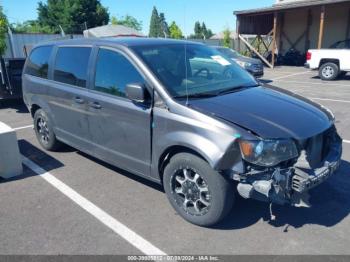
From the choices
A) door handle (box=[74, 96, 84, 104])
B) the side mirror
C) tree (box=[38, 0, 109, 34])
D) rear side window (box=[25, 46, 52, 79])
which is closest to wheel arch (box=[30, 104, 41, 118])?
rear side window (box=[25, 46, 52, 79])

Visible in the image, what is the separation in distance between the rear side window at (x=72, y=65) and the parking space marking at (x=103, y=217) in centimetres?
137

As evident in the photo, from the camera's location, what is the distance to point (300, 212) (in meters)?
3.70

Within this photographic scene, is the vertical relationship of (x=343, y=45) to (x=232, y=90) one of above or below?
above

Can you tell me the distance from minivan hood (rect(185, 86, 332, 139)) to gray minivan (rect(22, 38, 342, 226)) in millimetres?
12

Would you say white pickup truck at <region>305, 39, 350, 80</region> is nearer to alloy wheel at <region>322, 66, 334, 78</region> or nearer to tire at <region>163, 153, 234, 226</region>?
alloy wheel at <region>322, 66, 334, 78</region>

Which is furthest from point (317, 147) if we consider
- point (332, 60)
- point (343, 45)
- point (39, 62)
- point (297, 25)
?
point (297, 25)

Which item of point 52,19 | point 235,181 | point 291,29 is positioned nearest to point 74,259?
point 235,181

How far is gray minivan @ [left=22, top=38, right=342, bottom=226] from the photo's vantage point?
3.04m

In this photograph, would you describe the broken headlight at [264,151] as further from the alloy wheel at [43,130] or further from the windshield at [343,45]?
the windshield at [343,45]

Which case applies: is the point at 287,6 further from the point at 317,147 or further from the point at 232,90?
the point at 317,147

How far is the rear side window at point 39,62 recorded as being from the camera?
17.6 ft

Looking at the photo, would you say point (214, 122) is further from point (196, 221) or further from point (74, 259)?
point (74, 259)

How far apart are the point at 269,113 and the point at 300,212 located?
1.19 meters

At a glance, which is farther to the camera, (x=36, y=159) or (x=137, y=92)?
(x=36, y=159)
